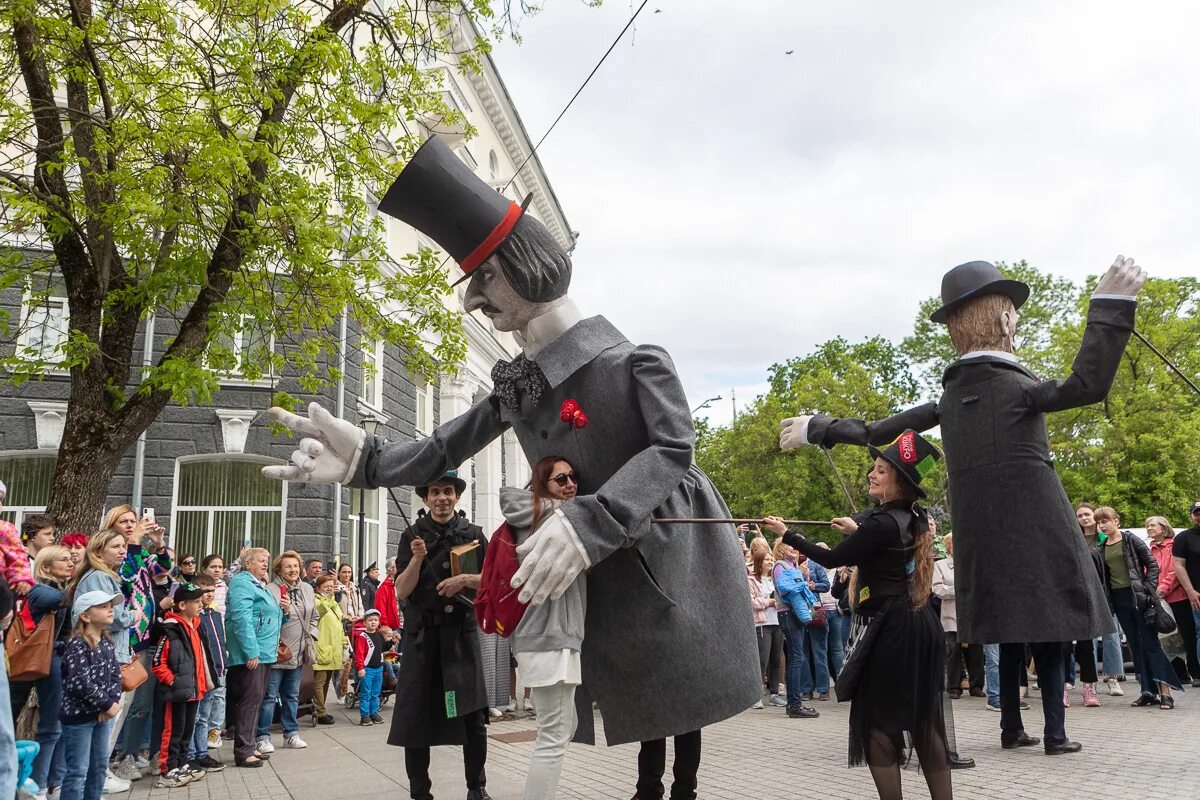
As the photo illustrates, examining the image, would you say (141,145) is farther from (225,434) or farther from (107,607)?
(225,434)

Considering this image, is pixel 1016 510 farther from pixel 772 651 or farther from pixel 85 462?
pixel 85 462

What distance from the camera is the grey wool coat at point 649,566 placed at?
2.86 meters

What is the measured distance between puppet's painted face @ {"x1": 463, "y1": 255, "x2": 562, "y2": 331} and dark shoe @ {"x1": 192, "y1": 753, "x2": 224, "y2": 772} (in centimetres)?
554

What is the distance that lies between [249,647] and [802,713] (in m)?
4.89

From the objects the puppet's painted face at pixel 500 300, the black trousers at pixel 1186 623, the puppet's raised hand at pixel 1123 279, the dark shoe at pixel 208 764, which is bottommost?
the dark shoe at pixel 208 764

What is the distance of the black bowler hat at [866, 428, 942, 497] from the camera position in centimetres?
416

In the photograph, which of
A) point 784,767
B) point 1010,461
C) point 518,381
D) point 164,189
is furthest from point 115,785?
point 1010,461

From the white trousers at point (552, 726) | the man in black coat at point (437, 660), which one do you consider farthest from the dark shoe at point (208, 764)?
the white trousers at point (552, 726)

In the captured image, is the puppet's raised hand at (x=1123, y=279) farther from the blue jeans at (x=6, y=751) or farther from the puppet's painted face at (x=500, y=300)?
the blue jeans at (x=6, y=751)

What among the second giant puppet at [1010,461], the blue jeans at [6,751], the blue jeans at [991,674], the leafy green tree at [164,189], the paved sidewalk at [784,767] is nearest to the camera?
the blue jeans at [6,751]

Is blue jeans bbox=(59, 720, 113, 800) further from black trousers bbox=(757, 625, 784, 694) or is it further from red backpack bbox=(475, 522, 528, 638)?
black trousers bbox=(757, 625, 784, 694)

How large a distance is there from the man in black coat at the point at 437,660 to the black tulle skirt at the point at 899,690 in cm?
186

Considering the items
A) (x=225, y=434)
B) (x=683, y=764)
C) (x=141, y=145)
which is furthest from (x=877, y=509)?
(x=225, y=434)

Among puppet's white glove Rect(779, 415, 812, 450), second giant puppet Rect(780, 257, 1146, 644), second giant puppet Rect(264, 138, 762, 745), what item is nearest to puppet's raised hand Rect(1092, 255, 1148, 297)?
second giant puppet Rect(780, 257, 1146, 644)
